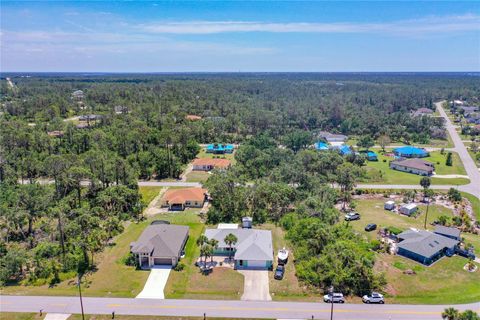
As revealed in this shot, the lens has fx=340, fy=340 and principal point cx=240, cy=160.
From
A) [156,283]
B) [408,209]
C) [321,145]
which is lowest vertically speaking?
[156,283]

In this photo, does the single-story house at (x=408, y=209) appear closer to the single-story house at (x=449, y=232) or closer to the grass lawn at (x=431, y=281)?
the single-story house at (x=449, y=232)

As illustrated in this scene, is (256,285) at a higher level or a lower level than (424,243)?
lower

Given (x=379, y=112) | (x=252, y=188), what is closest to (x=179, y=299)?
(x=252, y=188)

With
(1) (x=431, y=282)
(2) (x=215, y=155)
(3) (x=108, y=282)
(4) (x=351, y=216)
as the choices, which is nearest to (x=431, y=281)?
(1) (x=431, y=282)

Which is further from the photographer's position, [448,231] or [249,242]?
[448,231]

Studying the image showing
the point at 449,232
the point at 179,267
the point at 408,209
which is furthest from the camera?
the point at 408,209

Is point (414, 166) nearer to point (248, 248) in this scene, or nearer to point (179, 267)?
point (248, 248)

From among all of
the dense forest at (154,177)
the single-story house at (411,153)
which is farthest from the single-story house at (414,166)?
the dense forest at (154,177)
